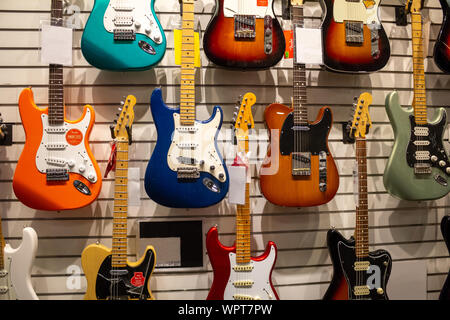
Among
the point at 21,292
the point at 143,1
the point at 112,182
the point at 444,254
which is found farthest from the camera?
the point at 444,254

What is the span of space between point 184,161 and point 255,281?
691 millimetres

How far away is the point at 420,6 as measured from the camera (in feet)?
6.89

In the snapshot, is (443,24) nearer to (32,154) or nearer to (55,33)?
(55,33)

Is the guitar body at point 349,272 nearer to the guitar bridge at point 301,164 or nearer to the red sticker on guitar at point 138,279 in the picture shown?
the guitar bridge at point 301,164

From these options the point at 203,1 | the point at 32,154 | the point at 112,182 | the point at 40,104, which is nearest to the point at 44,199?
the point at 32,154

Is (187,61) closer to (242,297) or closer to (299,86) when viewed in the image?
(299,86)

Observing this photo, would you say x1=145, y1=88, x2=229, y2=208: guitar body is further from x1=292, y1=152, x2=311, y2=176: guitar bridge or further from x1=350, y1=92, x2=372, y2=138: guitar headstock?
x1=350, y1=92, x2=372, y2=138: guitar headstock

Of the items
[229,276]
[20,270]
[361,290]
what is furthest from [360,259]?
[20,270]

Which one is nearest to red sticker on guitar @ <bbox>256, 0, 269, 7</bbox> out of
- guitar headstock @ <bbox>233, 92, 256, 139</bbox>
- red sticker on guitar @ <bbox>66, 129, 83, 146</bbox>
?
guitar headstock @ <bbox>233, 92, 256, 139</bbox>

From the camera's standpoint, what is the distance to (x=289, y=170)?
1.89 meters

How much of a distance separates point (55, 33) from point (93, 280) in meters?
1.18

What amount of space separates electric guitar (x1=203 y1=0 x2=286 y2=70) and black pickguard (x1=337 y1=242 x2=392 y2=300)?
105 cm

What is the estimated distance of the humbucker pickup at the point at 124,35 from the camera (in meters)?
1.83

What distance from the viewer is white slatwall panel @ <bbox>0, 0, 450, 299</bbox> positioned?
1.98 meters
